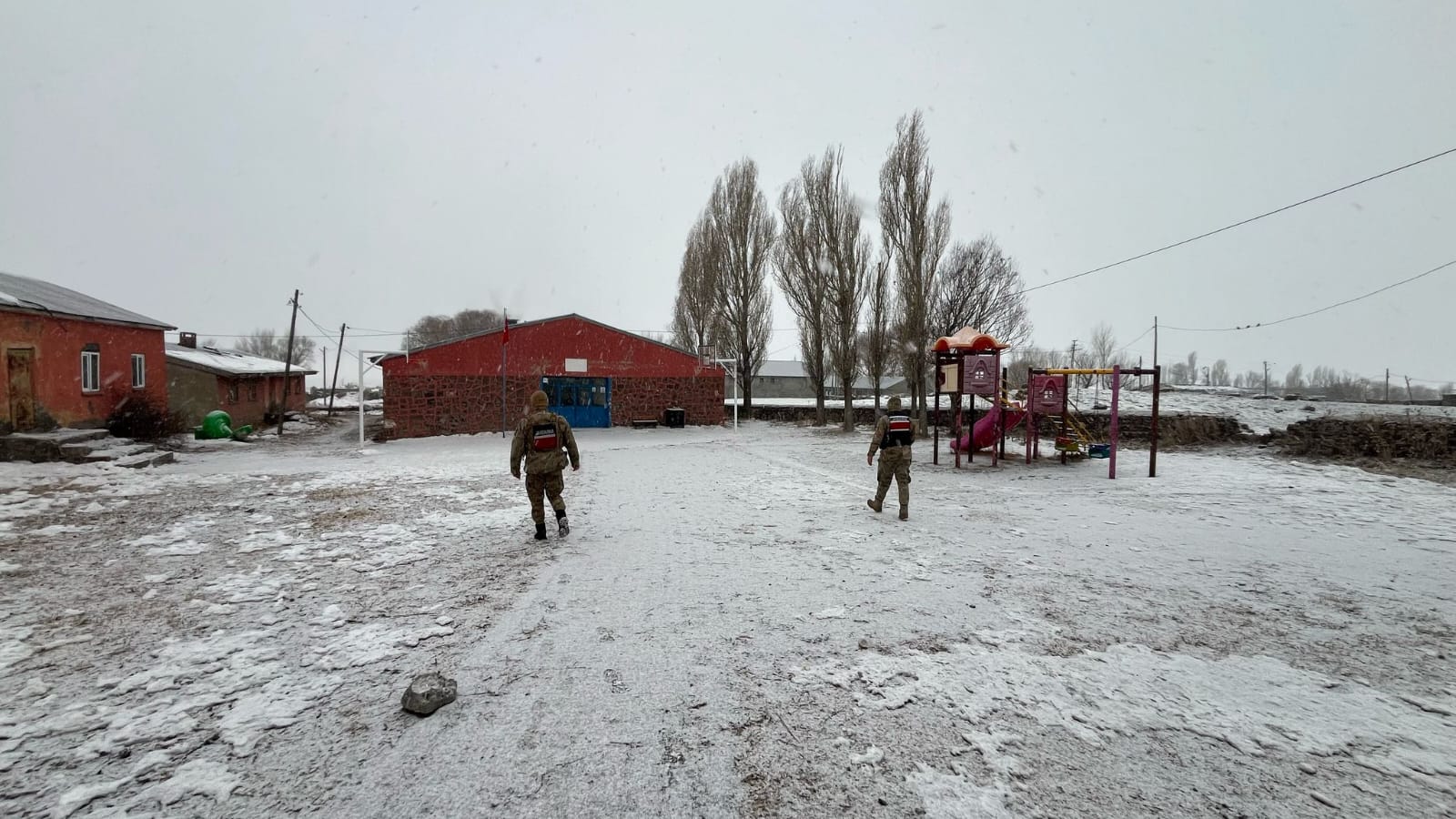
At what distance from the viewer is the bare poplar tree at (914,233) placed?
2292 cm

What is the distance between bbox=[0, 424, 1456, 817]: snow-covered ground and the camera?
2623 millimetres

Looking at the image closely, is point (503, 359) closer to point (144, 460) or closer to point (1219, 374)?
point (144, 460)

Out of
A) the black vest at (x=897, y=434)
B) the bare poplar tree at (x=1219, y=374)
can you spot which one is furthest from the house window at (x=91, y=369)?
the bare poplar tree at (x=1219, y=374)

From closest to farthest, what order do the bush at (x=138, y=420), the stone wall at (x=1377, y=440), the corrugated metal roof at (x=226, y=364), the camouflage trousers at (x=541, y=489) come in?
the camouflage trousers at (x=541, y=489) → the stone wall at (x=1377, y=440) → the bush at (x=138, y=420) → the corrugated metal roof at (x=226, y=364)

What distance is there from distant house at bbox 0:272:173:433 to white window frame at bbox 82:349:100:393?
2cm

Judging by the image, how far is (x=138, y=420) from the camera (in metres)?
16.7

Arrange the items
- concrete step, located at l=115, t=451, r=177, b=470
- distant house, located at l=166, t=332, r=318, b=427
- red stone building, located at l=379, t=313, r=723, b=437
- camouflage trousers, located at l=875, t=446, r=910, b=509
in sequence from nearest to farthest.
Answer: camouflage trousers, located at l=875, t=446, r=910, b=509, concrete step, located at l=115, t=451, r=177, b=470, red stone building, located at l=379, t=313, r=723, b=437, distant house, located at l=166, t=332, r=318, b=427

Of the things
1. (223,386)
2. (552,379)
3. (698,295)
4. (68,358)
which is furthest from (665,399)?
(223,386)

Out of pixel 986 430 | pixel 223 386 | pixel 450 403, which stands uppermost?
pixel 223 386

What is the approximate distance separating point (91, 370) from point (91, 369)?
0.18ft

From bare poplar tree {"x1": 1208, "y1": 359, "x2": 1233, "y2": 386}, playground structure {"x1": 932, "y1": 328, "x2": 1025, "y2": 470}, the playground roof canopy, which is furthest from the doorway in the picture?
bare poplar tree {"x1": 1208, "y1": 359, "x2": 1233, "y2": 386}

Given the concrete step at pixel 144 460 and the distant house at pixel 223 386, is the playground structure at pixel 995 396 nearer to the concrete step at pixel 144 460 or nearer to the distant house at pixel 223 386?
the concrete step at pixel 144 460

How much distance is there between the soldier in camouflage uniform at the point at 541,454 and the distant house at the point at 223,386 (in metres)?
20.1

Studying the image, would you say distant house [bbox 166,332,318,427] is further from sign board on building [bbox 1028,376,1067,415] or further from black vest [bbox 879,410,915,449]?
sign board on building [bbox 1028,376,1067,415]
